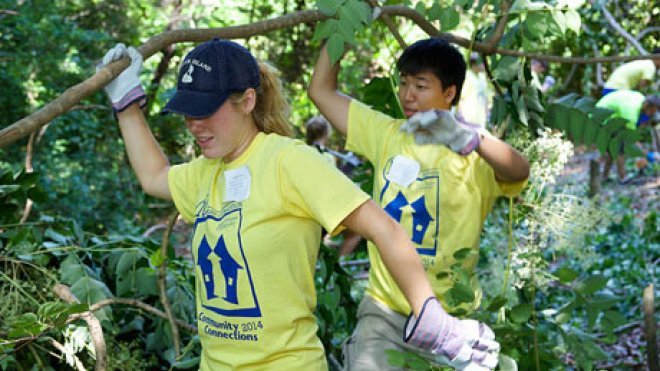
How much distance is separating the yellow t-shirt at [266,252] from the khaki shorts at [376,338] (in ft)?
2.32

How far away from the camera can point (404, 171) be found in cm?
296

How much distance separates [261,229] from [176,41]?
570 mm

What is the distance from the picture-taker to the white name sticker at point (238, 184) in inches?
84.4

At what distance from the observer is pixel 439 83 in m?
3.04

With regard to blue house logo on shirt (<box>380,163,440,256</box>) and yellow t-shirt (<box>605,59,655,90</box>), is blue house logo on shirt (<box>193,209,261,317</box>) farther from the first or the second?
yellow t-shirt (<box>605,59,655,90</box>)

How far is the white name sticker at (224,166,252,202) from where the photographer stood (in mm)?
2143

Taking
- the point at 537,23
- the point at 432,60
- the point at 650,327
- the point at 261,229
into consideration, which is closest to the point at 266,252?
the point at 261,229

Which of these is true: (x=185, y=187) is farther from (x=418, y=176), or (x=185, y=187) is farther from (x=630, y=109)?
(x=630, y=109)

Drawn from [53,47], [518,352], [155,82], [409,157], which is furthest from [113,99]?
[53,47]

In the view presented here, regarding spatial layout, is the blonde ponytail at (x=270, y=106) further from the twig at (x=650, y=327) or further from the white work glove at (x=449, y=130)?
the twig at (x=650, y=327)

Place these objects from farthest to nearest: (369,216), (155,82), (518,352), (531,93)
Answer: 1. (155,82)
2. (531,93)
3. (518,352)
4. (369,216)

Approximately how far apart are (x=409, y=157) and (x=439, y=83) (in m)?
0.29

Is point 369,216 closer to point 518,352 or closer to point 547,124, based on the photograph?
point 518,352

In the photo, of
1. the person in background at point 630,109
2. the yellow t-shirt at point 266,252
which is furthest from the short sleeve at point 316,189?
the person in background at point 630,109
